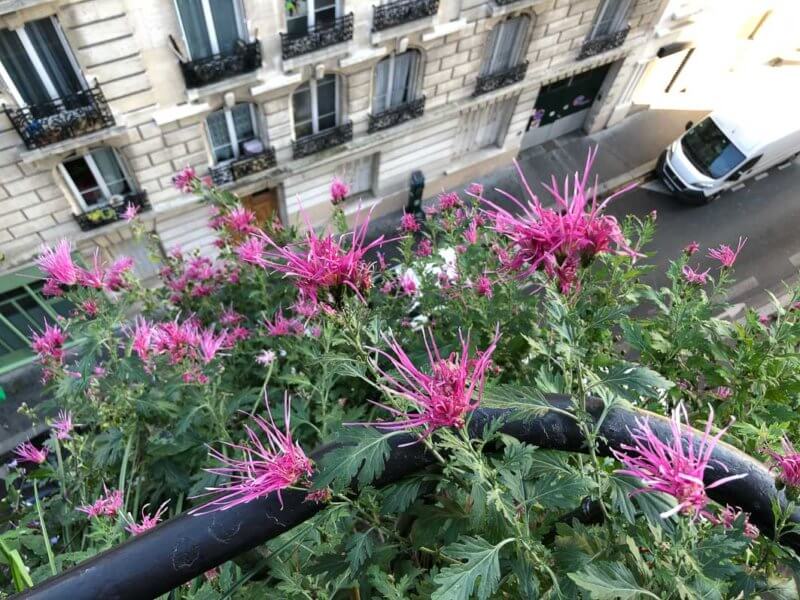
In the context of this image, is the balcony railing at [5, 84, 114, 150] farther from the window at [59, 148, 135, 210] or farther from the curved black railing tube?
the curved black railing tube

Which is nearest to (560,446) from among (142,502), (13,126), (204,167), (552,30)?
(142,502)

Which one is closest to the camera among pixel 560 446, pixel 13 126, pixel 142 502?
pixel 560 446

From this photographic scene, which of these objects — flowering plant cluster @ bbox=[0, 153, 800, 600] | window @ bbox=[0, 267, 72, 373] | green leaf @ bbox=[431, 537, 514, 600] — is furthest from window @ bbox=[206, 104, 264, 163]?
green leaf @ bbox=[431, 537, 514, 600]

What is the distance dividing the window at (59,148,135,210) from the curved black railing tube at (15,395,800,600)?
9.14 metres

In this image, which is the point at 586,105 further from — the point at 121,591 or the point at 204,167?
the point at 121,591

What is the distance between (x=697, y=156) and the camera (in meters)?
13.9

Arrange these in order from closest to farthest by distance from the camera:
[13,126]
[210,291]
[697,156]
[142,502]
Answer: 1. [142,502]
2. [210,291]
3. [13,126]
4. [697,156]

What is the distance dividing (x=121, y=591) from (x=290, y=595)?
47.3 inches

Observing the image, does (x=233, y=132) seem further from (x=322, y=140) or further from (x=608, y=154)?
(x=608, y=154)

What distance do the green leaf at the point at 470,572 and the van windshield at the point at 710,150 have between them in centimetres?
1439

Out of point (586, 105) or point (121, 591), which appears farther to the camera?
point (586, 105)

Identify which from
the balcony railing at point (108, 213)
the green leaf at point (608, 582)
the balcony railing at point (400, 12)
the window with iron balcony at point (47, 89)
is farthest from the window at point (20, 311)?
the green leaf at point (608, 582)

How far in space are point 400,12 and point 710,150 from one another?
9029 millimetres

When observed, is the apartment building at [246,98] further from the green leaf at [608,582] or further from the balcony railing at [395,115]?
the green leaf at [608,582]
